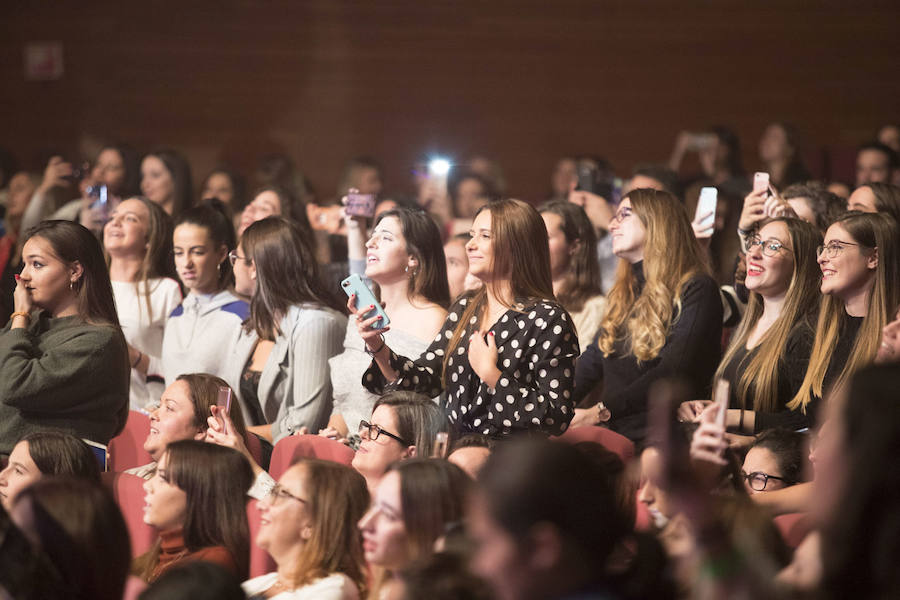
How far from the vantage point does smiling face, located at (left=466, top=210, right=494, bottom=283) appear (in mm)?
3301

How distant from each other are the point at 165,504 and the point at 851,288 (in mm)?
1987

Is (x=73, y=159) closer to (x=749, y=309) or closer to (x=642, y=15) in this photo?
(x=642, y=15)

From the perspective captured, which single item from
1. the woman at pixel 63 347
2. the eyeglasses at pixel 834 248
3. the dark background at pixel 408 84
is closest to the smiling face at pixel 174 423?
the woman at pixel 63 347

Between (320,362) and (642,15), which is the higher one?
(642,15)

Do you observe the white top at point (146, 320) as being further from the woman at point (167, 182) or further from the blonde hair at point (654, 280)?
the blonde hair at point (654, 280)

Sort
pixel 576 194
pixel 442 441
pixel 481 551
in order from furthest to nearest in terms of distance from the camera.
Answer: pixel 576 194 → pixel 442 441 → pixel 481 551

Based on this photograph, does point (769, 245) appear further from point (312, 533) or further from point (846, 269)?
point (312, 533)

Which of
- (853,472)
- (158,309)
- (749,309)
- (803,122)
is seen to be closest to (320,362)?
(158,309)

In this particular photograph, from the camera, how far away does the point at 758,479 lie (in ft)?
9.77

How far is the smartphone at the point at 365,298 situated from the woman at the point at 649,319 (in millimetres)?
844

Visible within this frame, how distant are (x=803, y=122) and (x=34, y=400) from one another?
5.92 meters

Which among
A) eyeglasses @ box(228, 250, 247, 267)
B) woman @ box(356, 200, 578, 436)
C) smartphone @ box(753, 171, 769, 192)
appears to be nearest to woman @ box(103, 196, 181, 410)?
eyeglasses @ box(228, 250, 247, 267)

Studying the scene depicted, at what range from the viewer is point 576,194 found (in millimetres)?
5188

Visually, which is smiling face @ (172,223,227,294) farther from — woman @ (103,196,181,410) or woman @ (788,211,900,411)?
woman @ (788,211,900,411)
